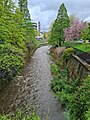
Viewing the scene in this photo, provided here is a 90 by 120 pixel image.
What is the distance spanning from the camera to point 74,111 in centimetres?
955

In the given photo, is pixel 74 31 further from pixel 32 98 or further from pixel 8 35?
pixel 8 35

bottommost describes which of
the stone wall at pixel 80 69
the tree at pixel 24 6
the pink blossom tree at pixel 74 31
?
the stone wall at pixel 80 69

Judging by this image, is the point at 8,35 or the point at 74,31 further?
the point at 74,31

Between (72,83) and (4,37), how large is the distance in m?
6.07

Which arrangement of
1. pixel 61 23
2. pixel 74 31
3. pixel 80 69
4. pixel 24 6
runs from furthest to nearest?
1. pixel 24 6
2. pixel 61 23
3. pixel 74 31
4. pixel 80 69

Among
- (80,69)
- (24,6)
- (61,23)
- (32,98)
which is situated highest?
(24,6)

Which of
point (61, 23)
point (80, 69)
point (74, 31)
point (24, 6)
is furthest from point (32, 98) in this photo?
point (24, 6)

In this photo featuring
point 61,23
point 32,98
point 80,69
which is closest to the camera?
point 32,98

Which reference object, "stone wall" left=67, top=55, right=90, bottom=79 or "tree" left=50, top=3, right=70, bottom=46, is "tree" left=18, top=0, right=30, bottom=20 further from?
"stone wall" left=67, top=55, right=90, bottom=79

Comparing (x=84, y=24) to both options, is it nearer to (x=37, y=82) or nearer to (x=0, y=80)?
(x=37, y=82)

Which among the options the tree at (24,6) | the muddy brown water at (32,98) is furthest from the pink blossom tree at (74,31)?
the muddy brown water at (32,98)

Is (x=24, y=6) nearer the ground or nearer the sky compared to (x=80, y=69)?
nearer the sky

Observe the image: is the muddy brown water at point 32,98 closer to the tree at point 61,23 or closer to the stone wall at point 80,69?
the stone wall at point 80,69

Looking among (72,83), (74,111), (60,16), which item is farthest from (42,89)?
(60,16)
